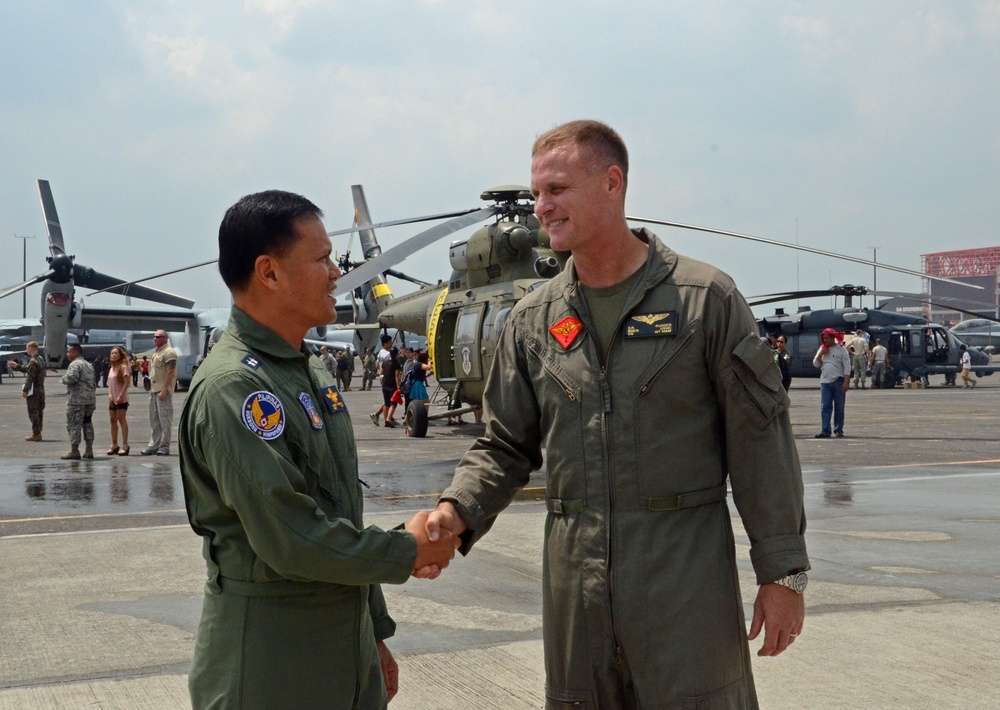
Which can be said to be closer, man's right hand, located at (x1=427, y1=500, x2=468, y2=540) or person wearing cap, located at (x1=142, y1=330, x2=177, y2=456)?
A: man's right hand, located at (x1=427, y1=500, x2=468, y2=540)

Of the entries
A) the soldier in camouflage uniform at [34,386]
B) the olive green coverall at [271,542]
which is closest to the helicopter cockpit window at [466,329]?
the soldier in camouflage uniform at [34,386]

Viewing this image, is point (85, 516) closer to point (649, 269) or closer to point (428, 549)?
point (428, 549)

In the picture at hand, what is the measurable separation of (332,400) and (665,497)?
0.86 m

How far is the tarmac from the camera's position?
4.50 meters

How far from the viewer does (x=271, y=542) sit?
2.17 metres

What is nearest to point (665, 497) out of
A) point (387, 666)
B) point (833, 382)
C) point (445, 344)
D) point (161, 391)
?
point (387, 666)

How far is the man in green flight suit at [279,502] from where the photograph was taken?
2.19 meters

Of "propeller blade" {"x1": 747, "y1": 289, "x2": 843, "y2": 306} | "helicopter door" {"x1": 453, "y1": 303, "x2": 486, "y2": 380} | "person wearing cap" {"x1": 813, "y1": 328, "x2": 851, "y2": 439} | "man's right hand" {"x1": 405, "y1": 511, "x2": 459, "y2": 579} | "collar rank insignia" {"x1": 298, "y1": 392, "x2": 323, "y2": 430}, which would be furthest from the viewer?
"propeller blade" {"x1": 747, "y1": 289, "x2": 843, "y2": 306}

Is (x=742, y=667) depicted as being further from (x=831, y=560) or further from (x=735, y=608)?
(x=831, y=560)

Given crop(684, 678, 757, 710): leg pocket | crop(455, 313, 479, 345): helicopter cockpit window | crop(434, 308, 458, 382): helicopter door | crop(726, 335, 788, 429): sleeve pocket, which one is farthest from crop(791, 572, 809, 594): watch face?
crop(434, 308, 458, 382): helicopter door

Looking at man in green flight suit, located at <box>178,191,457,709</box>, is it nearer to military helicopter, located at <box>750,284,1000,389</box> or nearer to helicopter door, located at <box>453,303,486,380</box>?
helicopter door, located at <box>453,303,486,380</box>

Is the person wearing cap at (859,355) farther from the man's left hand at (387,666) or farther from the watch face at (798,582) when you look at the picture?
the man's left hand at (387,666)

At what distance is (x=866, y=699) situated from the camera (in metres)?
4.27

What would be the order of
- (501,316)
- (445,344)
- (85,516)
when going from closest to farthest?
(85,516) → (501,316) → (445,344)
